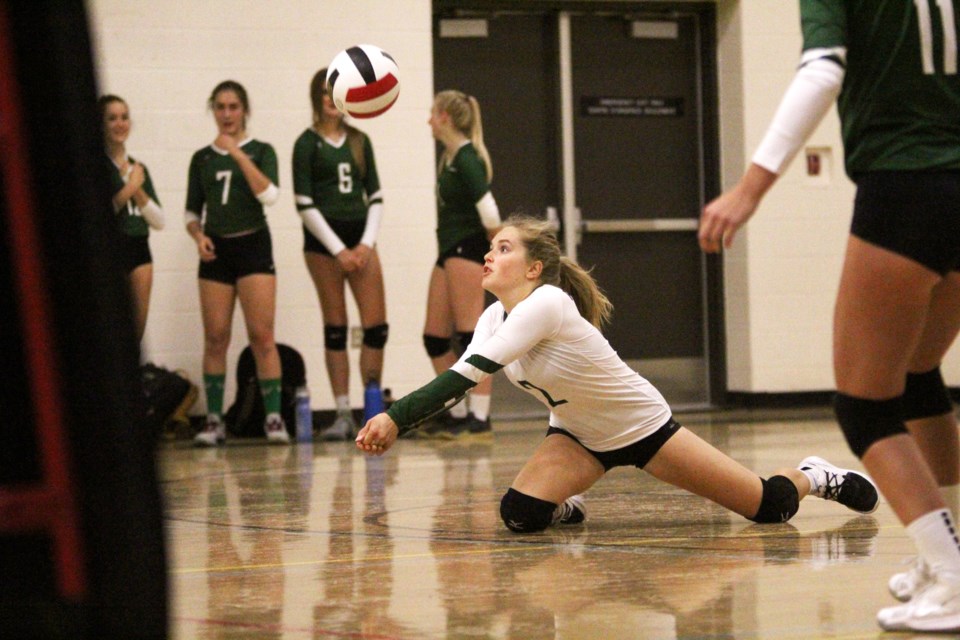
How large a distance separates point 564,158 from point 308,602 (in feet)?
23.5

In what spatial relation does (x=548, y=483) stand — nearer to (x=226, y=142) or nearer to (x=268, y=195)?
(x=268, y=195)

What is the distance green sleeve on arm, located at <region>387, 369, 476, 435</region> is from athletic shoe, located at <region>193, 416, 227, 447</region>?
15.2ft

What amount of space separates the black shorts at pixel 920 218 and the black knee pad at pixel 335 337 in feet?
19.7

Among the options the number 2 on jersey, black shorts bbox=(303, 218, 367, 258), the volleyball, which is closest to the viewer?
the number 2 on jersey

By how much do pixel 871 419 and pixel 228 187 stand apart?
609 centimetres

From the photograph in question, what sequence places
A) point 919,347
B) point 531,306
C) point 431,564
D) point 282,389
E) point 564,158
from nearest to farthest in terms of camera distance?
point 919,347 < point 431,564 < point 531,306 < point 282,389 < point 564,158

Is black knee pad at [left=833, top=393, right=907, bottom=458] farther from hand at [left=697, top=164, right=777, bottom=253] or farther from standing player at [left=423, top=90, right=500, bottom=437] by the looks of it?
standing player at [left=423, top=90, right=500, bottom=437]

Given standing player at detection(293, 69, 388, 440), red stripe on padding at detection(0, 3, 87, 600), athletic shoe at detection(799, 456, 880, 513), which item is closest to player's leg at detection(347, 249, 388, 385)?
standing player at detection(293, 69, 388, 440)

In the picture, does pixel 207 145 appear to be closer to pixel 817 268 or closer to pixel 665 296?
pixel 665 296

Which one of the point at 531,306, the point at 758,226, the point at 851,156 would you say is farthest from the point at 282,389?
the point at 851,156

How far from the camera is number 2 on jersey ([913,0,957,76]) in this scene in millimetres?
2369

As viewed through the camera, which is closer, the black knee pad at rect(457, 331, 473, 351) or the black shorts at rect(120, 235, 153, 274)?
the black knee pad at rect(457, 331, 473, 351)

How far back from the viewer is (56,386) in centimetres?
121

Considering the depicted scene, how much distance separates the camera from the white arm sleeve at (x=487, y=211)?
24.8 feet
